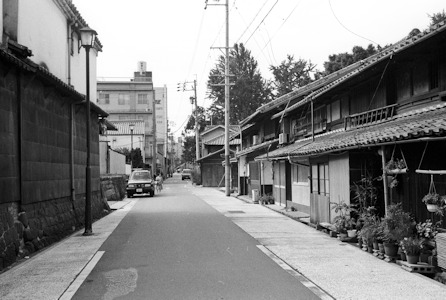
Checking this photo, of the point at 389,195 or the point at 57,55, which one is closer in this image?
the point at 389,195

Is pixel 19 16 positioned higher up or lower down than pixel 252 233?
higher up

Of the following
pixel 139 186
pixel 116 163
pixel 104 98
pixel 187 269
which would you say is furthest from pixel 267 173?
pixel 104 98

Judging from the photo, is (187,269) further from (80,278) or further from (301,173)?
(301,173)

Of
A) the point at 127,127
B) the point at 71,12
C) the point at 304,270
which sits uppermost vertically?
the point at 127,127

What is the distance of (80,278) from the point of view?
7914 millimetres

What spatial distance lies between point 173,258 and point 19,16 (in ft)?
23.8

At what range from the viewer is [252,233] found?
1391 centimetres

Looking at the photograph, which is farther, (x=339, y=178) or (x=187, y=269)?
(x=339, y=178)

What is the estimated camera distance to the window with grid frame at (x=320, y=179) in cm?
1521

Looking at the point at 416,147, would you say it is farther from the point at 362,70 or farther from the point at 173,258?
the point at 173,258

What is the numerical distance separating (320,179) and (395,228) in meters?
7.11

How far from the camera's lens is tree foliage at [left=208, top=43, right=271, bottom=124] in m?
63.0

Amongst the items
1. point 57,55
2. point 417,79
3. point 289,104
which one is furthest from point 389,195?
point 289,104

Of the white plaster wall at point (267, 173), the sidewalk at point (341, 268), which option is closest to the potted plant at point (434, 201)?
the sidewalk at point (341, 268)
